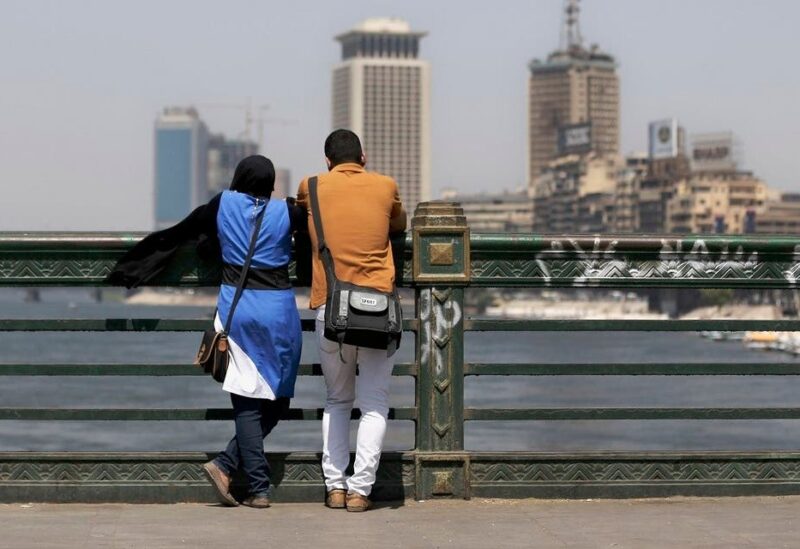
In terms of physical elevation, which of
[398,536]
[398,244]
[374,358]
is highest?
[398,244]

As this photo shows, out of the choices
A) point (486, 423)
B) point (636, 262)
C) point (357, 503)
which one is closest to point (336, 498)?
point (357, 503)

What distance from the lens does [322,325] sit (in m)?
7.34

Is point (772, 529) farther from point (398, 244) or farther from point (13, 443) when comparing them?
point (13, 443)

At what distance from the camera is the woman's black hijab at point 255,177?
7469 mm

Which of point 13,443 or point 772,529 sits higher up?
point 772,529

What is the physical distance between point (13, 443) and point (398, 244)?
113ft

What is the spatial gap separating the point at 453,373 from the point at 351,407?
52 cm

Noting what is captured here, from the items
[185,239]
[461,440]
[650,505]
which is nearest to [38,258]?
[185,239]

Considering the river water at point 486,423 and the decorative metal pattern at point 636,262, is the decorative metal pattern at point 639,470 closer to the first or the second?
the decorative metal pattern at point 636,262

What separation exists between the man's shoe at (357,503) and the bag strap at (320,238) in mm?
941

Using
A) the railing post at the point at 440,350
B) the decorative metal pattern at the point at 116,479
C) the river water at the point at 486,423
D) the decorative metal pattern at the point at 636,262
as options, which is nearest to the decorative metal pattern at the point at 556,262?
the decorative metal pattern at the point at 636,262

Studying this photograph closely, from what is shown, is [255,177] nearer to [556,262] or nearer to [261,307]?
[261,307]

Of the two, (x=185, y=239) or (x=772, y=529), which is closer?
(x=772, y=529)

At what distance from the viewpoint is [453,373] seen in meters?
7.70
